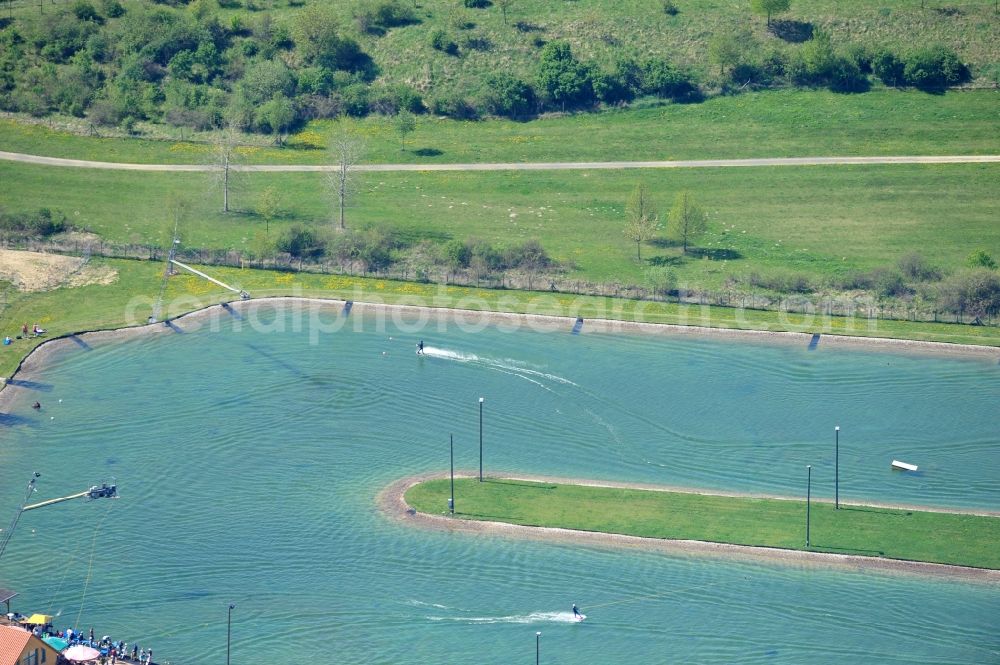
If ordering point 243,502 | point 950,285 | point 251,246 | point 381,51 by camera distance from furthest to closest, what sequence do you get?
point 381,51
point 251,246
point 950,285
point 243,502

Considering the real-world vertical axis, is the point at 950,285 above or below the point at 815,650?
above

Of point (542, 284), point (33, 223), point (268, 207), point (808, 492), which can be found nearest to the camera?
point (808, 492)

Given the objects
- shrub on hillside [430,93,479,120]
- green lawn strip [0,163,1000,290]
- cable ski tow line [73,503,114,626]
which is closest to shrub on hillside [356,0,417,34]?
shrub on hillside [430,93,479,120]

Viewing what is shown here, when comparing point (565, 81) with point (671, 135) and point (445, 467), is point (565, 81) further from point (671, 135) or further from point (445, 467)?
point (445, 467)

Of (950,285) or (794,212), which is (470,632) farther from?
(794,212)

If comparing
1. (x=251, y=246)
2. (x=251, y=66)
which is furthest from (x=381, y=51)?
(x=251, y=246)

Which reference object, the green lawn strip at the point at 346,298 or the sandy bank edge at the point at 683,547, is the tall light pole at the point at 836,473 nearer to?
the sandy bank edge at the point at 683,547

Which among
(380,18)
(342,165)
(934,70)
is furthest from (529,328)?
(380,18)
